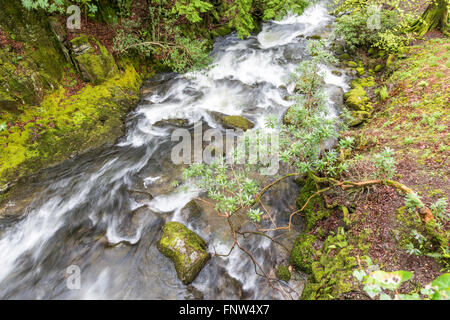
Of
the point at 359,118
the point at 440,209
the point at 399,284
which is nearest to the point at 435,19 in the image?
the point at 359,118

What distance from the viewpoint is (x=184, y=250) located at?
4910mm

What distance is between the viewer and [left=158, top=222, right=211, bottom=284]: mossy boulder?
477 centimetres

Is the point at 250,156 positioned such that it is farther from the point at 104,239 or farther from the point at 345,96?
the point at 345,96

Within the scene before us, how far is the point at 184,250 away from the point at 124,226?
6.95 ft

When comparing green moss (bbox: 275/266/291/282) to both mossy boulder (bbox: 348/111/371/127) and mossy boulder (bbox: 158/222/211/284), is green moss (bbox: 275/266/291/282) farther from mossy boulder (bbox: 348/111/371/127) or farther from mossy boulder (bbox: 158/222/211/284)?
mossy boulder (bbox: 348/111/371/127)

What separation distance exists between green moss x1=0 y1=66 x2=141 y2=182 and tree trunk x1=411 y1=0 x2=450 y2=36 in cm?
1368

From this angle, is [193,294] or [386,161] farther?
[193,294]

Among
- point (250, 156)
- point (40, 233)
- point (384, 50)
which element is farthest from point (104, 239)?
point (384, 50)

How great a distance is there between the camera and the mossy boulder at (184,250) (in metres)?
4.77

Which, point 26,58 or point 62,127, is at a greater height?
point 26,58

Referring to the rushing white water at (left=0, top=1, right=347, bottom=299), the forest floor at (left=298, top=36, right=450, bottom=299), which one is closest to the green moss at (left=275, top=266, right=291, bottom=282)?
the rushing white water at (left=0, top=1, right=347, bottom=299)

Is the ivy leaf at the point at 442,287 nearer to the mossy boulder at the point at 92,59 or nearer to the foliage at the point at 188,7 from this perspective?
the foliage at the point at 188,7

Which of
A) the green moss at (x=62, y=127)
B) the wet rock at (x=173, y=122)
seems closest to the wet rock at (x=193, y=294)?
the green moss at (x=62, y=127)

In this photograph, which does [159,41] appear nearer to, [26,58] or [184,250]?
[26,58]
